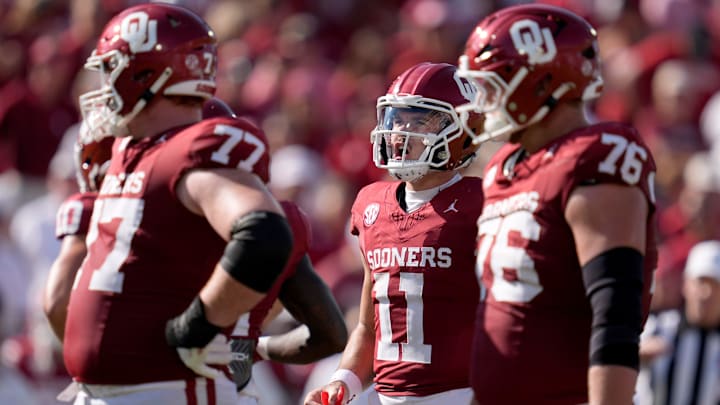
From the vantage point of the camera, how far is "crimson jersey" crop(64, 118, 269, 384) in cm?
386

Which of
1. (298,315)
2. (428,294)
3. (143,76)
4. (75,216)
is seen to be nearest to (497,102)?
(428,294)

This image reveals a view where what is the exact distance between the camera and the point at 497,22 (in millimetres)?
3775

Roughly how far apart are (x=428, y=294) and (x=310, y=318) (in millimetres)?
464

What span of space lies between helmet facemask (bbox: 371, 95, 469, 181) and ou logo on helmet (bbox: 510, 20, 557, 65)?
0.94 m

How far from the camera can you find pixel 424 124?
466 centimetres

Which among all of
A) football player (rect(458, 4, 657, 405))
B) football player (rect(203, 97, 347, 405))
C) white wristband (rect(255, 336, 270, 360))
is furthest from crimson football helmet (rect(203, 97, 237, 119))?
football player (rect(458, 4, 657, 405))

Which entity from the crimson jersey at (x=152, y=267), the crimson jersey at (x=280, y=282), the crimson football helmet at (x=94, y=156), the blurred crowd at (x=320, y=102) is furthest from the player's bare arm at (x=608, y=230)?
the blurred crowd at (x=320, y=102)

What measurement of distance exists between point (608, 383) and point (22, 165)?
8252 mm

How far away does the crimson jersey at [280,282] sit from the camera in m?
4.66

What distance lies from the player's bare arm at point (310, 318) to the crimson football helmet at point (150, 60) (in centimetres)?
81

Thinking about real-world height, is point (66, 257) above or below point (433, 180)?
below

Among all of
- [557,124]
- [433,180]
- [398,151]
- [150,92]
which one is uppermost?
[150,92]

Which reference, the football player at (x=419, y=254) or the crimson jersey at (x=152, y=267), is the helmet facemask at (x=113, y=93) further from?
the football player at (x=419, y=254)

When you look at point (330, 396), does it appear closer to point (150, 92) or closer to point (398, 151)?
point (398, 151)
